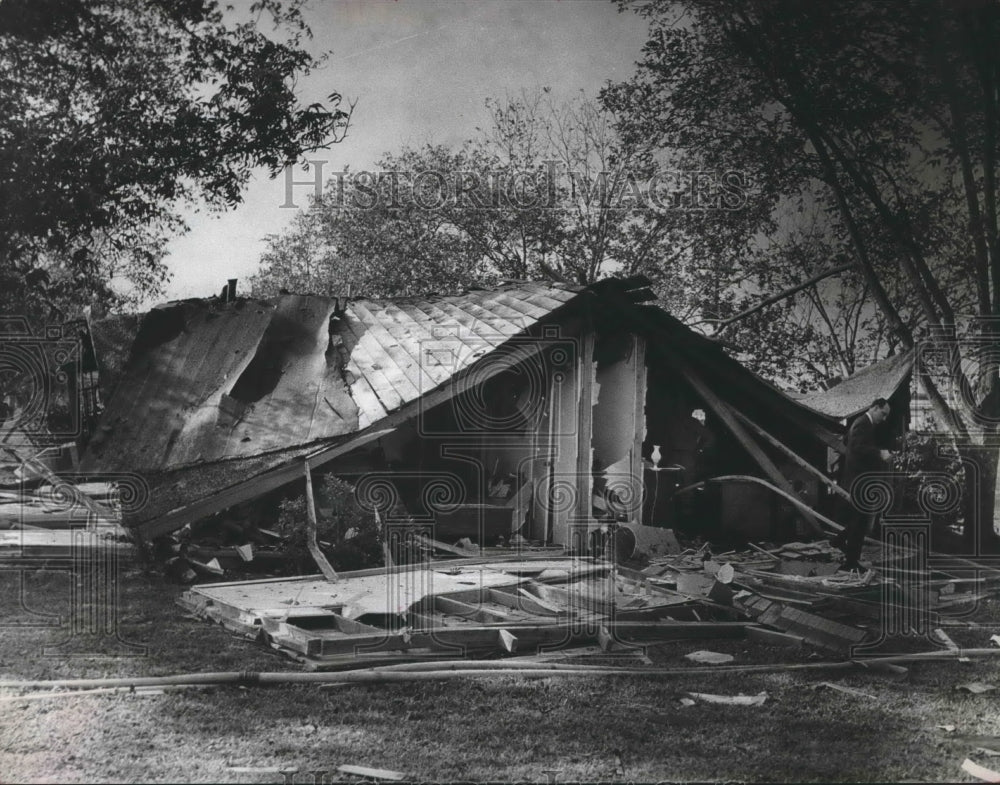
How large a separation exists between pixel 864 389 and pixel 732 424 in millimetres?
2754

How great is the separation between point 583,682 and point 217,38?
7.97 meters

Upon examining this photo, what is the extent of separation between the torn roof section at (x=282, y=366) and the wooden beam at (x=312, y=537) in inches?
19.9

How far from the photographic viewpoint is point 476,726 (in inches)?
201

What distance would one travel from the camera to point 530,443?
11.9 metres

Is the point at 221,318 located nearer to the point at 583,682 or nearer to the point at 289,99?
the point at 289,99

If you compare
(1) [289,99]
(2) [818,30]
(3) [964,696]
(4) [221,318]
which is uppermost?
(2) [818,30]

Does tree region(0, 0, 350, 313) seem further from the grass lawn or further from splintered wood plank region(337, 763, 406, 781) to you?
splintered wood plank region(337, 763, 406, 781)

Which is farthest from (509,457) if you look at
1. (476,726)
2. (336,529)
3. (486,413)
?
(476,726)

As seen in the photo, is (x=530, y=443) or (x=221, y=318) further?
(x=221, y=318)

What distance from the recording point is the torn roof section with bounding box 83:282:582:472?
402 inches

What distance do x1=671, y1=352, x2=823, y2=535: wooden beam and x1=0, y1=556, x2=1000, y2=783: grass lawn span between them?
526cm

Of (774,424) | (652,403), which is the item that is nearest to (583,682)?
(652,403)

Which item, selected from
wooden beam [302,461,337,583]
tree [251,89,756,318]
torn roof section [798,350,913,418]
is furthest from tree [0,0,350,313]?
tree [251,89,756,318]

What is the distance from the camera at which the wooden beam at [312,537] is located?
8.63m
